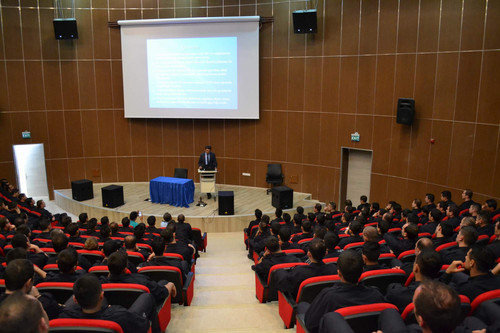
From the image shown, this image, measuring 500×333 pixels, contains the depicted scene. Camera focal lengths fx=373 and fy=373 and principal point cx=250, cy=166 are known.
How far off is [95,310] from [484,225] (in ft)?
17.3

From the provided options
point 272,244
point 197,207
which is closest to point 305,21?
point 197,207

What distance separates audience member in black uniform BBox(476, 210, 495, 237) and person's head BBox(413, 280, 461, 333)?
4.05m

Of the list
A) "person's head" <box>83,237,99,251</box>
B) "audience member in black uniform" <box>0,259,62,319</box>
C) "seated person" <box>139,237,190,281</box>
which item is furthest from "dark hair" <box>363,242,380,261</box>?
"person's head" <box>83,237,99,251</box>

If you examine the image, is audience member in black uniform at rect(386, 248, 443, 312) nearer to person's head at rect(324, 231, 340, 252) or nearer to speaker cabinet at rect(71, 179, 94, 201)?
person's head at rect(324, 231, 340, 252)

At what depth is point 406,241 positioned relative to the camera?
191 inches

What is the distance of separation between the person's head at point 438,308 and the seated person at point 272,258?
263 cm

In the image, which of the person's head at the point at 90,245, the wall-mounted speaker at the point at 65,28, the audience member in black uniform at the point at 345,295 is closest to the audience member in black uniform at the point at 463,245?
the audience member in black uniform at the point at 345,295

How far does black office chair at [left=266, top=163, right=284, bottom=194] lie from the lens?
38.0ft

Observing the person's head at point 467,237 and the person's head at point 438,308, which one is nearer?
the person's head at point 438,308

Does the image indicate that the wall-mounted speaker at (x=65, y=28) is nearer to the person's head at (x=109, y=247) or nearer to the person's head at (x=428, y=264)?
the person's head at (x=109, y=247)

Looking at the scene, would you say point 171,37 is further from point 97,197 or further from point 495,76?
point 495,76

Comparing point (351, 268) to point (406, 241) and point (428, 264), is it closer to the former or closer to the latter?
point (428, 264)

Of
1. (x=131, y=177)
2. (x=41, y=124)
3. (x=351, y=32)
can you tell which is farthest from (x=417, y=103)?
(x=41, y=124)

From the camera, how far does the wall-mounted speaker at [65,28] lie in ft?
36.1
